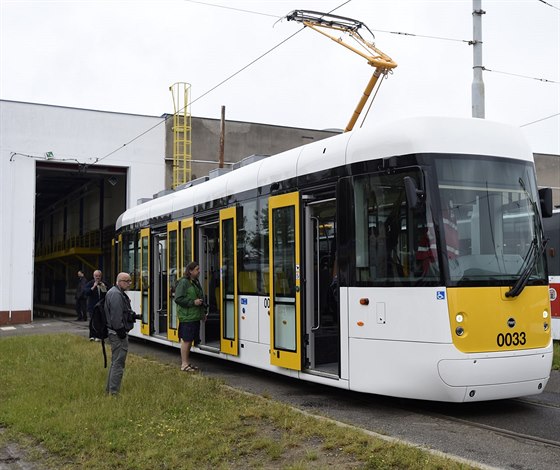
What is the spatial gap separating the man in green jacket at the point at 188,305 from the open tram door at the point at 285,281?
201cm

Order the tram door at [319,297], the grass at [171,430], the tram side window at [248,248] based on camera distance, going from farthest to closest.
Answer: the tram side window at [248,248]
the tram door at [319,297]
the grass at [171,430]

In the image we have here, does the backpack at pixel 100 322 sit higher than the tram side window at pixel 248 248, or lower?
lower

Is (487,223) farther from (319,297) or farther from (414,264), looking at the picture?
(319,297)

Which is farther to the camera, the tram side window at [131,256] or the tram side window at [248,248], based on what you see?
the tram side window at [131,256]

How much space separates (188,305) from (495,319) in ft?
17.7

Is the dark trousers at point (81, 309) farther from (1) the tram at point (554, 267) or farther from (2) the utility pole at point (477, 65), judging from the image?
(2) the utility pole at point (477, 65)

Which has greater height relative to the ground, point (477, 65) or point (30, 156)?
point (30, 156)

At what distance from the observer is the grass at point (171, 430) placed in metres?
6.16

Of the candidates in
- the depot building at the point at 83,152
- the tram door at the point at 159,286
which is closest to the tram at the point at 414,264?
the tram door at the point at 159,286

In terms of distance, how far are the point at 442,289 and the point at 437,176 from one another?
125 cm

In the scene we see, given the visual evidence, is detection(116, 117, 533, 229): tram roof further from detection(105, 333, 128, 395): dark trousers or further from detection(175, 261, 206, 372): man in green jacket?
detection(105, 333, 128, 395): dark trousers

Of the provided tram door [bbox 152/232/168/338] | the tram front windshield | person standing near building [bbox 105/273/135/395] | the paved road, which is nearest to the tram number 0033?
the tram front windshield

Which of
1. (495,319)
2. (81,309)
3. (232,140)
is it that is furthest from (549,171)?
(495,319)

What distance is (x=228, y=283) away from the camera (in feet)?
38.2
